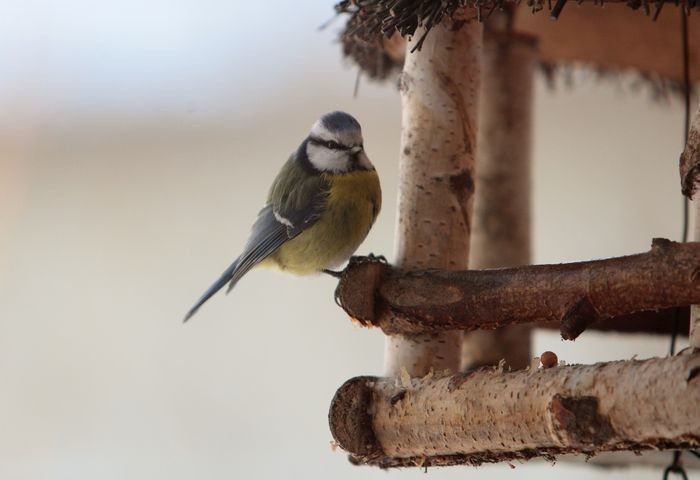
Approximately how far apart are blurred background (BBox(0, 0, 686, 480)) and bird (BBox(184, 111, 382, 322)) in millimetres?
976

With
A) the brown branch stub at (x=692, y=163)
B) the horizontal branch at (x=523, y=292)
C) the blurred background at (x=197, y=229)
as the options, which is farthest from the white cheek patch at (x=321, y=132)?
the blurred background at (x=197, y=229)

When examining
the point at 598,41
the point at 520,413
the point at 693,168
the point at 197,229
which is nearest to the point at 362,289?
the point at 520,413

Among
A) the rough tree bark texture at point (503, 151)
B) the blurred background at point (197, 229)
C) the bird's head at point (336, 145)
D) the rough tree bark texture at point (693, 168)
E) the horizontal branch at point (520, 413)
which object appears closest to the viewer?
the horizontal branch at point (520, 413)

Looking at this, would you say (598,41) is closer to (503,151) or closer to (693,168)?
(503,151)

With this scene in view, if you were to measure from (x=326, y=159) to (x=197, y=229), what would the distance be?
4.43ft

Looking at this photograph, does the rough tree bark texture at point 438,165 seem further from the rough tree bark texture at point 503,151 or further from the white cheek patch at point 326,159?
the rough tree bark texture at point 503,151

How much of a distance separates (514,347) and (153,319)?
1.41 metres

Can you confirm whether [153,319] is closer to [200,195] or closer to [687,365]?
[200,195]

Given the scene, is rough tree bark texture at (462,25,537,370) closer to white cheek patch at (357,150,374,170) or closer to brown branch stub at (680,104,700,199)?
white cheek patch at (357,150,374,170)

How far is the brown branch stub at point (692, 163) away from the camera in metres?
0.92

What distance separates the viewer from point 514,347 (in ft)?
5.35

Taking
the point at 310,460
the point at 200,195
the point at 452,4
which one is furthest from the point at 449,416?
the point at 200,195

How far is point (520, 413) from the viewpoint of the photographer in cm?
90

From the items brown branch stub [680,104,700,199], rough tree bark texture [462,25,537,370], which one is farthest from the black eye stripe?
brown branch stub [680,104,700,199]
